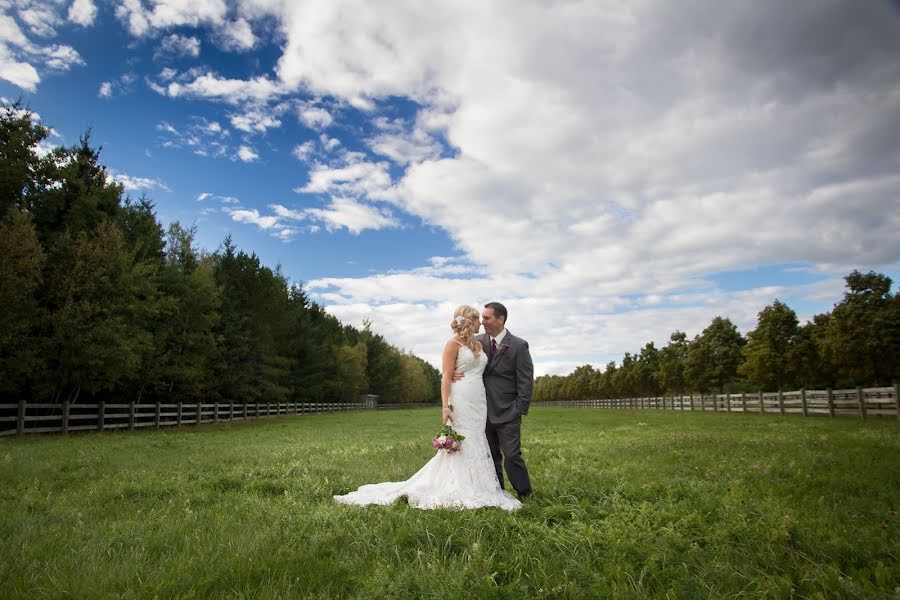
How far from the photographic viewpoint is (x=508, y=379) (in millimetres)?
6652

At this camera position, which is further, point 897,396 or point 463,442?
point 897,396

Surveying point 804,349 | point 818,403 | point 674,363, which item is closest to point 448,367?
point 818,403

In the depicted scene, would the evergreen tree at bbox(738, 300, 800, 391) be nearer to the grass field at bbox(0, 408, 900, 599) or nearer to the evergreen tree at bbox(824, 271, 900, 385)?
the evergreen tree at bbox(824, 271, 900, 385)

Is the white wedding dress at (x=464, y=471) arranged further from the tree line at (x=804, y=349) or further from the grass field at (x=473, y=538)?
the tree line at (x=804, y=349)

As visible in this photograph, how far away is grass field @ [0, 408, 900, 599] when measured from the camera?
380 cm

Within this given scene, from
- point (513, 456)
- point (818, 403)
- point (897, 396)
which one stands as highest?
point (513, 456)

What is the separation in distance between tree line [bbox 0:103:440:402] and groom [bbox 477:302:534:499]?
18426 millimetres

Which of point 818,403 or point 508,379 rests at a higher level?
point 508,379

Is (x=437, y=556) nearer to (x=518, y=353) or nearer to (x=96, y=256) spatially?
(x=518, y=353)

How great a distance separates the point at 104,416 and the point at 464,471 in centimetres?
2167

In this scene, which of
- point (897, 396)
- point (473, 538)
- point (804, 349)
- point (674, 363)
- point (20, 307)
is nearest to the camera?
point (473, 538)

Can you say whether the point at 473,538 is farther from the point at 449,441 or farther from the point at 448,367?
the point at 448,367

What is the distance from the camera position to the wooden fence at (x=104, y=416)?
63.7ft

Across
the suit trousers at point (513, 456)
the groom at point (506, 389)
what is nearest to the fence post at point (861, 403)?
the groom at point (506, 389)
